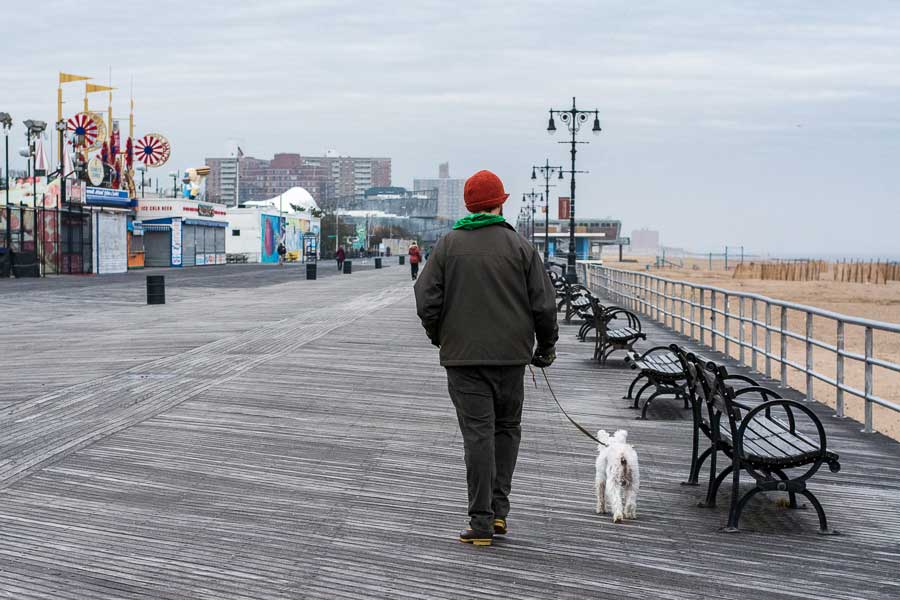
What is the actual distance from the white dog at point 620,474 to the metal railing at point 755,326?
299 centimetres

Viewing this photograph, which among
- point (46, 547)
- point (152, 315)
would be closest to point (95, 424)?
point (46, 547)

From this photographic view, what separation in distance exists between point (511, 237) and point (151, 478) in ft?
10.5

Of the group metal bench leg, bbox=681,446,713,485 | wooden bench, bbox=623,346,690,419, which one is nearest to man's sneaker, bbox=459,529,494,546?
metal bench leg, bbox=681,446,713,485

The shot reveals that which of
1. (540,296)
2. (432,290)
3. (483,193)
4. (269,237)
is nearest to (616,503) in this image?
(540,296)

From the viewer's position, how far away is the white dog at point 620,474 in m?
5.95

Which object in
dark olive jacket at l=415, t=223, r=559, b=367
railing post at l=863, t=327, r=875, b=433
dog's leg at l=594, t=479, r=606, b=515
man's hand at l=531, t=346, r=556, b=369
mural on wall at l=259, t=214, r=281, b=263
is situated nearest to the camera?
dark olive jacket at l=415, t=223, r=559, b=367

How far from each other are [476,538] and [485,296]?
1277 millimetres

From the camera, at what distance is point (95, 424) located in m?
9.12

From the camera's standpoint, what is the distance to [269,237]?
98.8 metres

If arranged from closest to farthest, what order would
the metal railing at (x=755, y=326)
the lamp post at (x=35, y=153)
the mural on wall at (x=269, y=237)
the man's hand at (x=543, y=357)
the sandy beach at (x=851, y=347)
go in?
the man's hand at (x=543, y=357) → the metal railing at (x=755, y=326) → the sandy beach at (x=851, y=347) → the lamp post at (x=35, y=153) → the mural on wall at (x=269, y=237)

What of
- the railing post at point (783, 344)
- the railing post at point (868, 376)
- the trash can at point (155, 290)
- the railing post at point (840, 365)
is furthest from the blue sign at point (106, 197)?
the railing post at point (868, 376)

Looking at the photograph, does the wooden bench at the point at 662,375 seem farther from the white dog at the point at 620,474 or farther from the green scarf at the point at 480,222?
the green scarf at the point at 480,222

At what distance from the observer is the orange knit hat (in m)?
5.54

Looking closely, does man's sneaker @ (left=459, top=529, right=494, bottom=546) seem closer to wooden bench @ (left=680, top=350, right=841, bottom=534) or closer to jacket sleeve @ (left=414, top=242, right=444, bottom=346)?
jacket sleeve @ (left=414, top=242, right=444, bottom=346)
